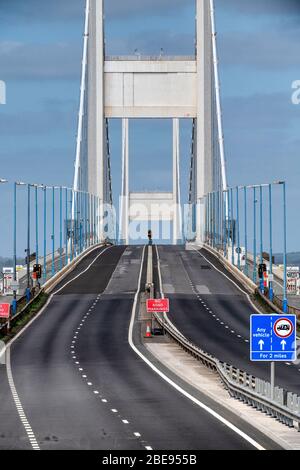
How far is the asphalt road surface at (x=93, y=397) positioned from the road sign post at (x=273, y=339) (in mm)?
2167

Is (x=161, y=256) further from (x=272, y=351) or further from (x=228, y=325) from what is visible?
(x=272, y=351)

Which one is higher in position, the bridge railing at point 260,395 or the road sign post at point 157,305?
the road sign post at point 157,305

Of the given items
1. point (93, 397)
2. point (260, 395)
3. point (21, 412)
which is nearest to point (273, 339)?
point (260, 395)

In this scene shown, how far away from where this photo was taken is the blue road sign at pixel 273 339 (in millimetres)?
43156

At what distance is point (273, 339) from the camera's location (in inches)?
1706

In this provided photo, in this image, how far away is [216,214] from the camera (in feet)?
601

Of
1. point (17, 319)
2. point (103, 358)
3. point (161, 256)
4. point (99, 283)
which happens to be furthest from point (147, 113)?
point (103, 358)

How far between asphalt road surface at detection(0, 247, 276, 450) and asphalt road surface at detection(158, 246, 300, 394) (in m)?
4.15

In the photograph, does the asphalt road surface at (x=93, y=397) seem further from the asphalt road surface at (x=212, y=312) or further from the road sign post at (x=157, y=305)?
the asphalt road surface at (x=212, y=312)

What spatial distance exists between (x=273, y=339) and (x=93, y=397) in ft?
33.3

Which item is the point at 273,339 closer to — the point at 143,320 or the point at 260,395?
the point at 260,395

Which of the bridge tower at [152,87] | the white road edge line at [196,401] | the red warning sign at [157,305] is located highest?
the bridge tower at [152,87]

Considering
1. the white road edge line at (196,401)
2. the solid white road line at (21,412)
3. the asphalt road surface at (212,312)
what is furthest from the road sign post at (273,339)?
the asphalt road surface at (212,312)

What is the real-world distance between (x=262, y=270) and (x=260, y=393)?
64247mm
